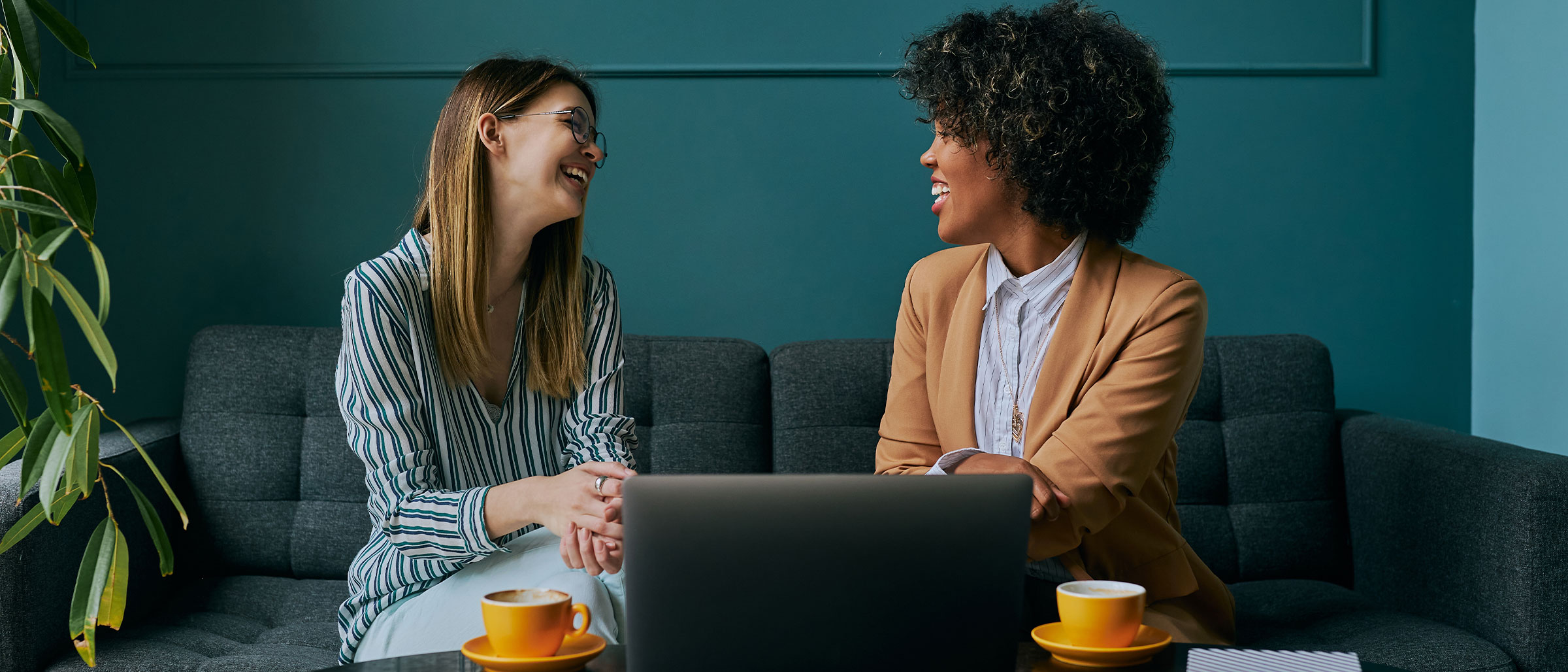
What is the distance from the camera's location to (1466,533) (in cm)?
163

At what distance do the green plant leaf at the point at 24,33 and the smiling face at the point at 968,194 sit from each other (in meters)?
1.06

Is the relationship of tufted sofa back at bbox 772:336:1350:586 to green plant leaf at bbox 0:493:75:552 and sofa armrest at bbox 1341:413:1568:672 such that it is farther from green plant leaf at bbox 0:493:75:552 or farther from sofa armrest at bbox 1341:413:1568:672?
green plant leaf at bbox 0:493:75:552

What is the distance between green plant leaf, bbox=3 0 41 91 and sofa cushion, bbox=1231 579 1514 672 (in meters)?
1.69

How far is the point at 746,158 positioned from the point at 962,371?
108cm

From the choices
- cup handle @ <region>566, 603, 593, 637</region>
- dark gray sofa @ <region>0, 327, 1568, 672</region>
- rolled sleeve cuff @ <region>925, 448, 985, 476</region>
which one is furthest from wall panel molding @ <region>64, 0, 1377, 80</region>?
cup handle @ <region>566, 603, 593, 637</region>

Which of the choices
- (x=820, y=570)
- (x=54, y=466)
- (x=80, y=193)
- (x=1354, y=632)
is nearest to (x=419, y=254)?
(x=80, y=193)

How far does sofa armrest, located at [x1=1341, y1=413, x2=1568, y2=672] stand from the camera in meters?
1.52

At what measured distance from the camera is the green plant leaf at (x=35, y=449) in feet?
3.52

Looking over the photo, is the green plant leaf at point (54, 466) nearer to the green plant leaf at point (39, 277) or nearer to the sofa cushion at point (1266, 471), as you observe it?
the green plant leaf at point (39, 277)

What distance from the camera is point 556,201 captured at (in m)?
1.47

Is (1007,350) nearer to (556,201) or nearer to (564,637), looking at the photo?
(556,201)

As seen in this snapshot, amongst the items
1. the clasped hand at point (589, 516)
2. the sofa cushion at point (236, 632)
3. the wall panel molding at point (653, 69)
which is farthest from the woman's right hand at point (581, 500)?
the wall panel molding at point (653, 69)

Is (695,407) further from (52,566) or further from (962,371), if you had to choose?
(52,566)

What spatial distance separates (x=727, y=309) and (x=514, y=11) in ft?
2.71
